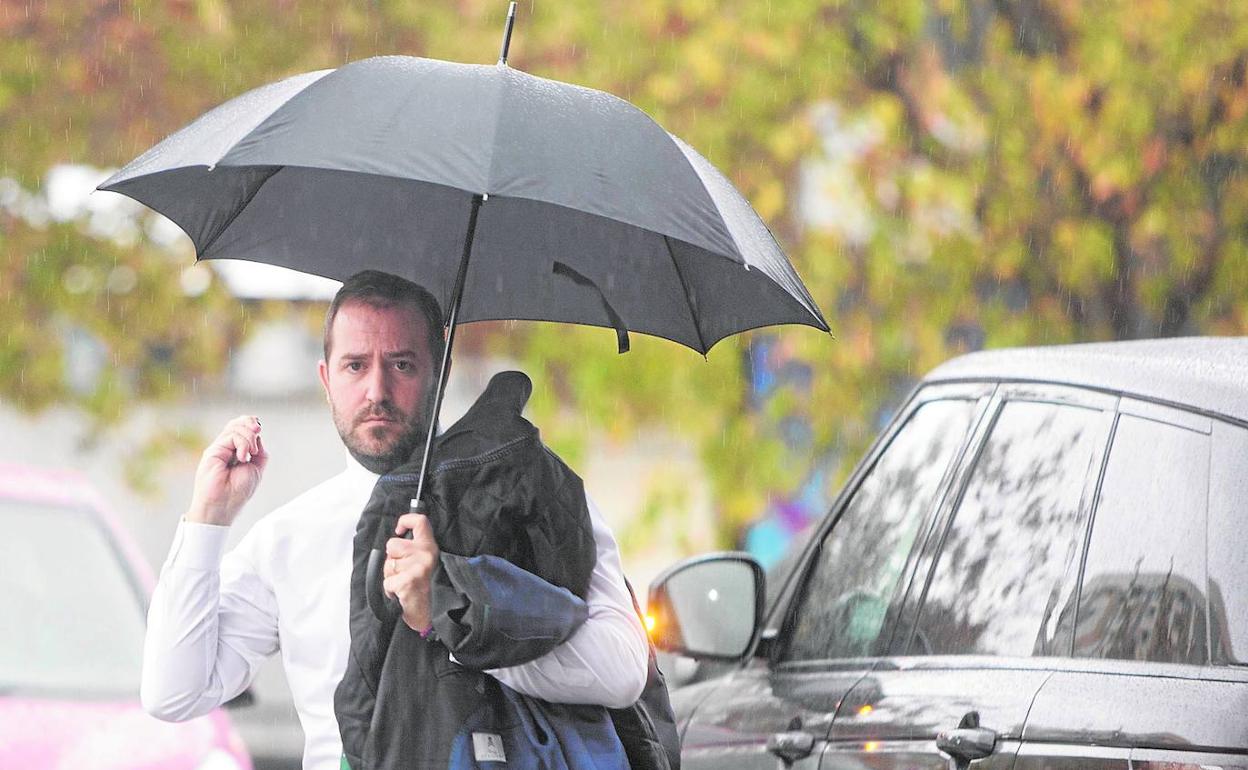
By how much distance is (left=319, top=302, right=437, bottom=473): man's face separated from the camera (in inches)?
127

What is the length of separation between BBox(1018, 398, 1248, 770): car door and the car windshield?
160 inches

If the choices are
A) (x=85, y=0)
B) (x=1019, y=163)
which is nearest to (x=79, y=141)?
(x=85, y=0)

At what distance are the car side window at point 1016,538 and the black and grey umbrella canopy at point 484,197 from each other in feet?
1.42

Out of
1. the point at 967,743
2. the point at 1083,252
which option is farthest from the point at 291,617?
the point at 1083,252

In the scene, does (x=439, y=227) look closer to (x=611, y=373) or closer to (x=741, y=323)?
(x=741, y=323)

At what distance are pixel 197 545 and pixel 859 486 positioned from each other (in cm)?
156

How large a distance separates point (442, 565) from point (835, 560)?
145 centimetres

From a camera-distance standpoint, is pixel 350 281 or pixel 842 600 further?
pixel 842 600

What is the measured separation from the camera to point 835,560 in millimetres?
4160

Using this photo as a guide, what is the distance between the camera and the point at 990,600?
3.45 m

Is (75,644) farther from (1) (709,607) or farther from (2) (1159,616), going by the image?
(2) (1159,616)

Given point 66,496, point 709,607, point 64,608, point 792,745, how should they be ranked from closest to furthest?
point 792,745
point 709,607
point 64,608
point 66,496

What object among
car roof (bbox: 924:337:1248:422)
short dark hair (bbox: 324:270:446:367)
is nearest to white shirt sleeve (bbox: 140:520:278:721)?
short dark hair (bbox: 324:270:446:367)

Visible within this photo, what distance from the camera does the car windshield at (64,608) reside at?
21.1ft
